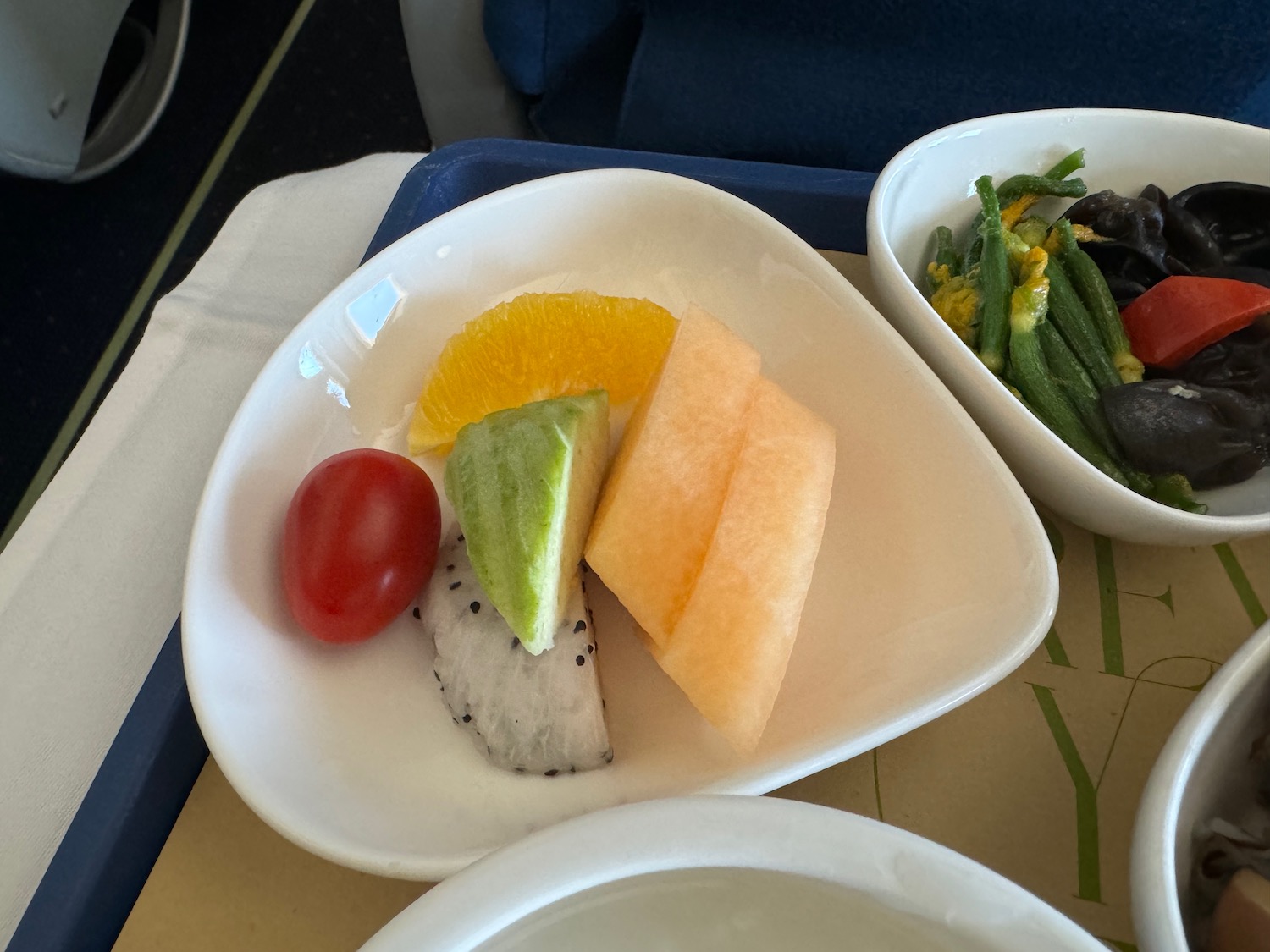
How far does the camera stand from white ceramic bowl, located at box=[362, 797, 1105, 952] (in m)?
0.25

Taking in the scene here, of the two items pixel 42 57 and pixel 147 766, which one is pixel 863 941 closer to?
pixel 147 766

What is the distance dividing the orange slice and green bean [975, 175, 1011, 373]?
252 millimetres

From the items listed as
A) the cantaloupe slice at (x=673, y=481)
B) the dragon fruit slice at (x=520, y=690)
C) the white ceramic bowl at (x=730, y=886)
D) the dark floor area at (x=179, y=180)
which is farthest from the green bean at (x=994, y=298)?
the dark floor area at (x=179, y=180)

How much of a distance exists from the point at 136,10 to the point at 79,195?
42 centimetres

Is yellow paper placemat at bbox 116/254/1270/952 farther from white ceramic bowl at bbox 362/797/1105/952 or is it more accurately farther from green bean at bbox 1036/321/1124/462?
white ceramic bowl at bbox 362/797/1105/952

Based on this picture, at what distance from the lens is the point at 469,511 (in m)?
0.55

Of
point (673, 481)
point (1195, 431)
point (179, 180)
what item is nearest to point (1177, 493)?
point (1195, 431)

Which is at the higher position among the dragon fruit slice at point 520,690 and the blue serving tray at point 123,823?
the dragon fruit slice at point 520,690

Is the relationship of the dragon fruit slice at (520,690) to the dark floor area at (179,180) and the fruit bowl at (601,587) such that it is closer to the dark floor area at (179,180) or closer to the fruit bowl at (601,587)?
the fruit bowl at (601,587)

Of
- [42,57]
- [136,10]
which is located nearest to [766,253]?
[42,57]

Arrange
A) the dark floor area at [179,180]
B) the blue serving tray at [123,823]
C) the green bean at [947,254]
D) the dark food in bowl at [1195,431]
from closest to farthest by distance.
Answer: the blue serving tray at [123,823]
the dark food in bowl at [1195,431]
the green bean at [947,254]
the dark floor area at [179,180]

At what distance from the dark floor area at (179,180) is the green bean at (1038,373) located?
4.10ft

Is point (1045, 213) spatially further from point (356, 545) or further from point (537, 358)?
point (356, 545)

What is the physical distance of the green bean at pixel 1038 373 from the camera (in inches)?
25.5
